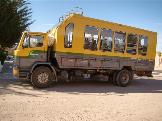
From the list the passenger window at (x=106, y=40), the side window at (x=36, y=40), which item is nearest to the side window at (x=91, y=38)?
the passenger window at (x=106, y=40)

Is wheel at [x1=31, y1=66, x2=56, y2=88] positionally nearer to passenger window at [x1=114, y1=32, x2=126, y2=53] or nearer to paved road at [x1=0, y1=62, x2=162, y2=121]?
paved road at [x1=0, y1=62, x2=162, y2=121]

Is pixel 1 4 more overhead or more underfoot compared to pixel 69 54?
more overhead

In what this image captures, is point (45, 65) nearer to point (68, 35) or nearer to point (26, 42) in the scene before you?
point (26, 42)

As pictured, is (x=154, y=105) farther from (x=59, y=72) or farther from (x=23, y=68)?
(x=23, y=68)

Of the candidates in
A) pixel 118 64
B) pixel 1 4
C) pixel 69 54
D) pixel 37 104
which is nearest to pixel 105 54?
pixel 118 64

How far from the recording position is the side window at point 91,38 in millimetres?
13477

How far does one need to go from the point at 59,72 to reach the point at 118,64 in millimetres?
3467

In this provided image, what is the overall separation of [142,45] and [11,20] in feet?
50.0

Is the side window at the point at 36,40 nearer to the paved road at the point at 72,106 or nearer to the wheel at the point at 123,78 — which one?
the paved road at the point at 72,106

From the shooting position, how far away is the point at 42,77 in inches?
500

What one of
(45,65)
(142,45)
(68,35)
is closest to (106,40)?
(68,35)

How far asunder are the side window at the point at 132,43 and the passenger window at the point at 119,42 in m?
0.37

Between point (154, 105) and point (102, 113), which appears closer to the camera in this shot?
point (102, 113)

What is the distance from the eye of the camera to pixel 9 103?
9000mm
